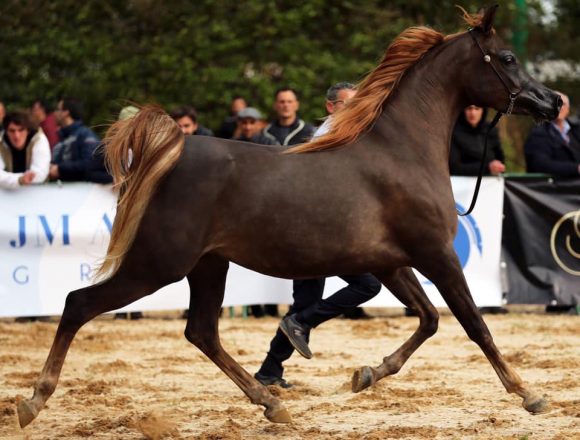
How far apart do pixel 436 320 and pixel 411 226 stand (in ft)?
2.62

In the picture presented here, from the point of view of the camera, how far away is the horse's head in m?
6.93

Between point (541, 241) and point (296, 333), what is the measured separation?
15.8ft

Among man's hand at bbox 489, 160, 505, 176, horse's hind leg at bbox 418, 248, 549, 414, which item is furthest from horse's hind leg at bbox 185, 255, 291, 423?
man's hand at bbox 489, 160, 505, 176

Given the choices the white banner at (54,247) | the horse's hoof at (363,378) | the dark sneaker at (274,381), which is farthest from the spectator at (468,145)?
the horse's hoof at (363,378)

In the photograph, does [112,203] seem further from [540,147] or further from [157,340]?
[540,147]

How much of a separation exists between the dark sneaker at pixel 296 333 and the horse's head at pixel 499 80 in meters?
1.89

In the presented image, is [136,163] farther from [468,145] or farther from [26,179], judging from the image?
[468,145]

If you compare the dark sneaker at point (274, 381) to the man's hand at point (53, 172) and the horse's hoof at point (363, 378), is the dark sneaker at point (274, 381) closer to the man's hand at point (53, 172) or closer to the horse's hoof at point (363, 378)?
the horse's hoof at point (363, 378)

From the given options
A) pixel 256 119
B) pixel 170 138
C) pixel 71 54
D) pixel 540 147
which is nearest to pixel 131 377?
pixel 170 138

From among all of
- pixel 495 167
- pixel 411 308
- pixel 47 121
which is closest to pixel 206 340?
pixel 411 308

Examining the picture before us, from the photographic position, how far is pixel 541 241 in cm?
1180

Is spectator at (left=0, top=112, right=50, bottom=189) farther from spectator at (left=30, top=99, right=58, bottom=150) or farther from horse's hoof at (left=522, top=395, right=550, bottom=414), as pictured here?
horse's hoof at (left=522, top=395, right=550, bottom=414)

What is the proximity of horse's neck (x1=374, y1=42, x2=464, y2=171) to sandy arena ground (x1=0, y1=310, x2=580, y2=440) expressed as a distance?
1527 millimetres

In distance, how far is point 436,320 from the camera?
713 centimetres
